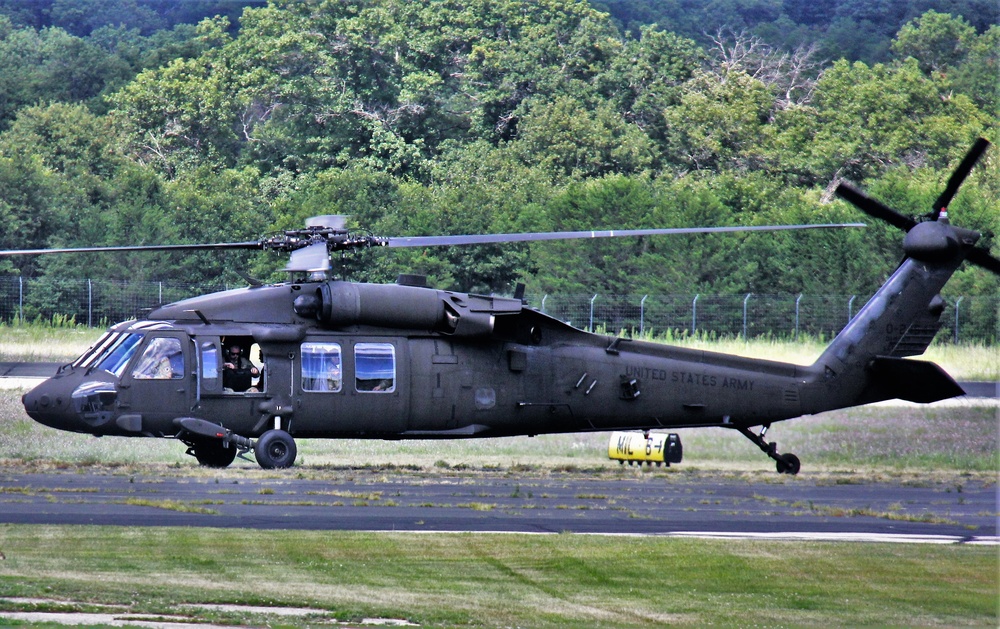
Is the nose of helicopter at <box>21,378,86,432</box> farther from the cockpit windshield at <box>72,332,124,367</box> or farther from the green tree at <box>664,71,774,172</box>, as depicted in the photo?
the green tree at <box>664,71,774,172</box>

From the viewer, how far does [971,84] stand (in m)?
73.8

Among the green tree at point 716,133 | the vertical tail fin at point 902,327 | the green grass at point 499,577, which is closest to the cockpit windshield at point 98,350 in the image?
the green grass at point 499,577

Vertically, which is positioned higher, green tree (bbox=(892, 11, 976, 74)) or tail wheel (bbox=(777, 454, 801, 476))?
green tree (bbox=(892, 11, 976, 74))

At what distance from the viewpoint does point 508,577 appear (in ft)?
46.3

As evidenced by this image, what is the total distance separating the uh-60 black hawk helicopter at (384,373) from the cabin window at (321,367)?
2 centimetres

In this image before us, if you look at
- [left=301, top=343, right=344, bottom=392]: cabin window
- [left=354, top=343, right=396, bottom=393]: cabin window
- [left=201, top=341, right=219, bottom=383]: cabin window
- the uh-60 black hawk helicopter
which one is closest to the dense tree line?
the uh-60 black hawk helicopter

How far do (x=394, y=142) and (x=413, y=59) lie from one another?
27.5 ft

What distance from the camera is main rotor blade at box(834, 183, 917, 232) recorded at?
20.9 m

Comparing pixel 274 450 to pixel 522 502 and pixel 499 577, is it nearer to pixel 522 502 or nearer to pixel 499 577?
pixel 522 502

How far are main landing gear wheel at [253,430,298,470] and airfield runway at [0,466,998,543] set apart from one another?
588mm

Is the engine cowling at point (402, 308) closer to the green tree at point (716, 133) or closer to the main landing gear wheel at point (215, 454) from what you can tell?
the main landing gear wheel at point (215, 454)

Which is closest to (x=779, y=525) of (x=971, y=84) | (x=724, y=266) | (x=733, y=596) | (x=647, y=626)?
(x=733, y=596)

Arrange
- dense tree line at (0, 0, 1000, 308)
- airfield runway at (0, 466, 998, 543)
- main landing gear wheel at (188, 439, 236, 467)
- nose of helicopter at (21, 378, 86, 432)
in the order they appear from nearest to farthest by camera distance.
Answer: airfield runway at (0, 466, 998, 543) → nose of helicopter at (21, 378, 86, 432) → main landing gear wheel at (188, 439, 236, 467) → dense tree line at (0, 0, 1000, 308)

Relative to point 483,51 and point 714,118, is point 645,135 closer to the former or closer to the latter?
point 714,118
